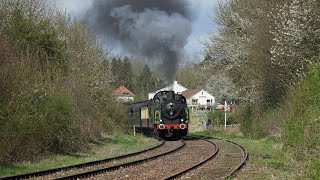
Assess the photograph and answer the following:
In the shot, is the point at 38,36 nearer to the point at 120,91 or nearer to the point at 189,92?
the point at 120,91

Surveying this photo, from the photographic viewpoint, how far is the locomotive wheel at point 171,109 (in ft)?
89.0

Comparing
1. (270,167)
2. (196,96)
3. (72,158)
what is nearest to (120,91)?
(72,158)

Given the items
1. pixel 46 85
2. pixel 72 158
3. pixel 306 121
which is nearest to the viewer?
pixel 306 121

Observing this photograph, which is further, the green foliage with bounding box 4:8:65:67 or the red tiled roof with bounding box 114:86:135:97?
the red tiled roof with bounding box 114:86:135:97

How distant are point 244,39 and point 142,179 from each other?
18.8 meters

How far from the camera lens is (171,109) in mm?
27125

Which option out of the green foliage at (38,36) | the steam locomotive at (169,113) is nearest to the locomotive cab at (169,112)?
the steam locomotive at (169,113)

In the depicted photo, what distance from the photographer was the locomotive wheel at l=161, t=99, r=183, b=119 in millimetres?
27125

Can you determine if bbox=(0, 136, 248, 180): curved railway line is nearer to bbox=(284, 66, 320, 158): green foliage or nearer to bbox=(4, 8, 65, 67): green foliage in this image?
bbox=(284, 66, 320, 158): green foliage

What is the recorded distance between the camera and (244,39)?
29.3 m

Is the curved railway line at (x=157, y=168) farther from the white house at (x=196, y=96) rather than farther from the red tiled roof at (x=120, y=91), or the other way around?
the white house at (x=196, y=96)

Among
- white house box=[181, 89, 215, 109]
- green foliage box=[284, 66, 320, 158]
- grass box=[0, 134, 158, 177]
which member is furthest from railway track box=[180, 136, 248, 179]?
white house box=[181, 89, 215, 109]

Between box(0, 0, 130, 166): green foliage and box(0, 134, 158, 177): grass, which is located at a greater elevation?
A: box(0, 0, 130, 166): green foliage

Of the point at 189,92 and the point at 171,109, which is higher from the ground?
the point at 189,92
